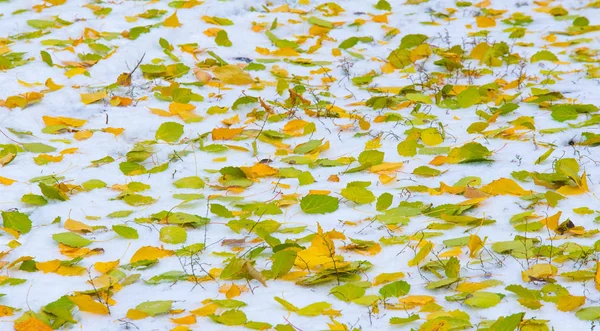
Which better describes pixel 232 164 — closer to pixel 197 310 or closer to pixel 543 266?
pixel 197 310

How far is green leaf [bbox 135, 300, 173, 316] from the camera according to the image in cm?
222

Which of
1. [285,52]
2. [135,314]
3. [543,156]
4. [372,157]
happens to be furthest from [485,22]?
[135,314]

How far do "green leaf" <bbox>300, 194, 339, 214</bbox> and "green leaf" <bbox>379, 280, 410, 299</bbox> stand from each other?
1.97 ft

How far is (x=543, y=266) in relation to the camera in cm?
238

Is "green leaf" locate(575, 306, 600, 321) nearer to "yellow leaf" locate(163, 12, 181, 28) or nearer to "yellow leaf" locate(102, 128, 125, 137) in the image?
"yellow leaf" locate(102, 128, 125, 137)

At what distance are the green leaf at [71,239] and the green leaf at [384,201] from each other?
3.42ft

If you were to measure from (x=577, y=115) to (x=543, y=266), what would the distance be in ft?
5.08

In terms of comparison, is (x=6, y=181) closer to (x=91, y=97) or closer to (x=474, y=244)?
(x=91, y=97)

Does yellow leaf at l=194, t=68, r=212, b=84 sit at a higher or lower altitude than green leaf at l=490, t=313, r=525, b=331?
lower

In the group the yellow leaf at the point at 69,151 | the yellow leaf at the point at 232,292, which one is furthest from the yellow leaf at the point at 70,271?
the yellow leaf at the point at 69,151

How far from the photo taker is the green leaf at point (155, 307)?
2223 millimetres

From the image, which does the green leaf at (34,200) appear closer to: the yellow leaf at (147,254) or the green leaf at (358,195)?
the yellow leaf at (147,254)

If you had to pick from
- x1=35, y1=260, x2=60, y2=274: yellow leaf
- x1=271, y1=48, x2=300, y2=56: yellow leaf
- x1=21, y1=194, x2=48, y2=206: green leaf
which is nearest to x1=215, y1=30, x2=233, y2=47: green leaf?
x1=271, y1=48, x2=300, y2=56: yellow leaf

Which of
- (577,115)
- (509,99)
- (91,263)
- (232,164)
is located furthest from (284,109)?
(91,263)
